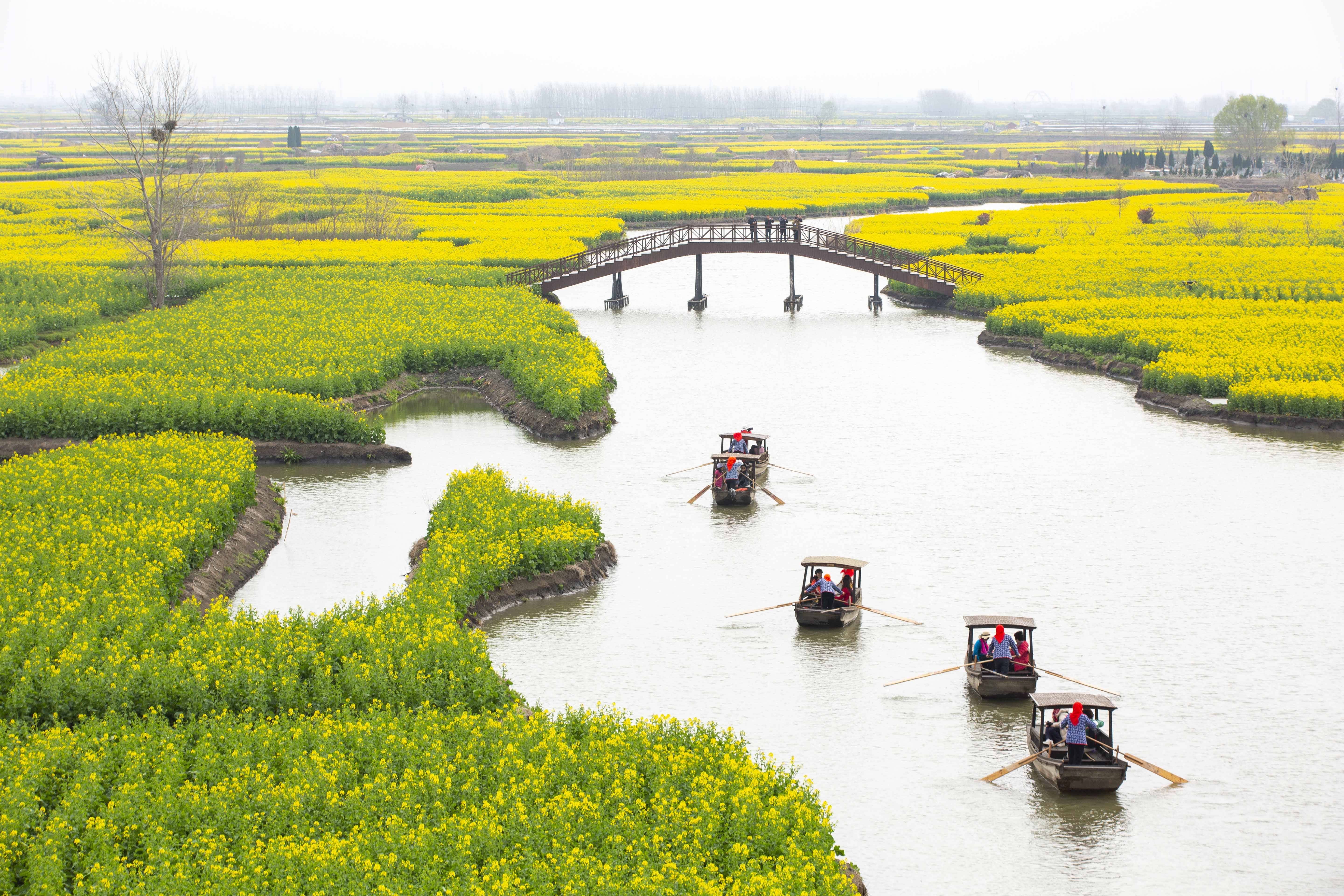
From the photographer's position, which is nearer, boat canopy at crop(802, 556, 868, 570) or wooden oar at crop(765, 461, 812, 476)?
boat canopy at crop(802, 556, 868, 570)

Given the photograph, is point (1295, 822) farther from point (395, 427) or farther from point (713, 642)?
point (395, 427)

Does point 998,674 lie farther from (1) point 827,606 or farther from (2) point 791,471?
(2) point 791,471

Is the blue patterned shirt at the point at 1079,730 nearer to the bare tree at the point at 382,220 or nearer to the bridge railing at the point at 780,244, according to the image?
the bridge railing at the point at 780,244

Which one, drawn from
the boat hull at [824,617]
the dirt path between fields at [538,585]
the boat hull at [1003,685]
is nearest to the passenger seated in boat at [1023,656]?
the boat hull at [1003,685]

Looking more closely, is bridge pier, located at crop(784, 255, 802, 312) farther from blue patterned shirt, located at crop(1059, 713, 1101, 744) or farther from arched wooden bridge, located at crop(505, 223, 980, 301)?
blue patterned shirt, located at crop(1059, 713, 1101, 744)

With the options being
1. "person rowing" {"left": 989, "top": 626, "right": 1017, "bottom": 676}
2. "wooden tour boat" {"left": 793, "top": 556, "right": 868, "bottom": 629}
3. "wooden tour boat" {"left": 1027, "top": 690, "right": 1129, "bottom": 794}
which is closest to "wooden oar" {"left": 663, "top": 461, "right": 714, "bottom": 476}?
"wooden tour boat" {"left": 793, "top": 556, "right": 868, "bottom": 629}
